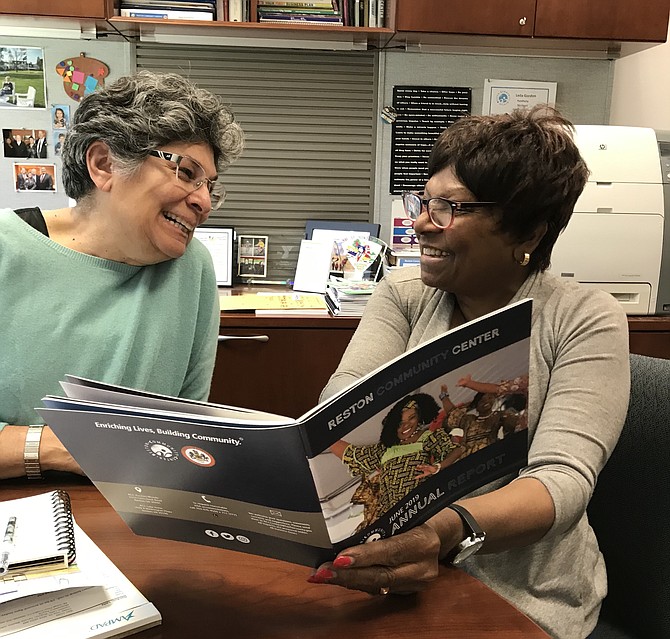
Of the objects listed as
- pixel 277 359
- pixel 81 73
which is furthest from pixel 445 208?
pixel 81 73

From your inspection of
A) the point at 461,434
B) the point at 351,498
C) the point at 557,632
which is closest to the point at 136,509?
the point at 351,498

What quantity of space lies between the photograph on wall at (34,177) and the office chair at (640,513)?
7.35 ft

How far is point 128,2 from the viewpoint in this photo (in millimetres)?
2396

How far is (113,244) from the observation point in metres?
1.36

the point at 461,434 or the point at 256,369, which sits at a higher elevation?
the point at 461,434

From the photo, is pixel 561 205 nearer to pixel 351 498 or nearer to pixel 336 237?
pixel 351 498

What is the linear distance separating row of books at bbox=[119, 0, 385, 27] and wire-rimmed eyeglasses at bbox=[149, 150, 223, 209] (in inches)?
51.2

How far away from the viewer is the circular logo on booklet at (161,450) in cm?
74

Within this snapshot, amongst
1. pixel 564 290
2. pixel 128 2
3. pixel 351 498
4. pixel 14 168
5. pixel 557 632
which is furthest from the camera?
pixel 14 168

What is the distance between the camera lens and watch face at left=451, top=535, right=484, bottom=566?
912 millimetres

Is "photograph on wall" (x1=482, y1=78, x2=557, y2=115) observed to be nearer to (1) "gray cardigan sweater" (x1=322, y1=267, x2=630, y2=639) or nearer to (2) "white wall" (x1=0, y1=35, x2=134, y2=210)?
(2) "white wall" (x1=0, y1=35, x2=134, y2=210)

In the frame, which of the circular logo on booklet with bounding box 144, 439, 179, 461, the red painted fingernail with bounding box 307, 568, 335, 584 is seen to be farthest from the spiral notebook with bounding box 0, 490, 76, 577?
the red painted fingernail with bounding box 307, 568, 335, 584

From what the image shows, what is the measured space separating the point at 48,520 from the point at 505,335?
603 millimetres

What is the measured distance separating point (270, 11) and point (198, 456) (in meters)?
2.10
